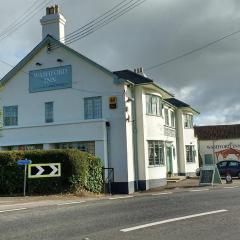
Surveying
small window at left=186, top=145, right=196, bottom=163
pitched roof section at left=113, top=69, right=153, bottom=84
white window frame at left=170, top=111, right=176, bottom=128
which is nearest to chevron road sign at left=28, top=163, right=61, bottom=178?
pitched roof section at left=113, top=69, right=153, bottom=84

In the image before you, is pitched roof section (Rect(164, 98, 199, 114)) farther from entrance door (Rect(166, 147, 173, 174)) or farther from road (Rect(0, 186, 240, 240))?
road (Rect(0, 186, 240, 240))

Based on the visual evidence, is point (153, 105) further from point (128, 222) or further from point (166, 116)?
point (128, 222)

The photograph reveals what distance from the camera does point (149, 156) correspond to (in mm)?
31828

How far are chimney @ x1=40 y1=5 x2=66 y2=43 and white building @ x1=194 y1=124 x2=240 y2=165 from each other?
115 feet

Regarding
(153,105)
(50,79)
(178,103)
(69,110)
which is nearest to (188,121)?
(178,103)

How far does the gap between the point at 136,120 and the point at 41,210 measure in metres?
17.4

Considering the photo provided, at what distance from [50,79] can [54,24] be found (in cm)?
377

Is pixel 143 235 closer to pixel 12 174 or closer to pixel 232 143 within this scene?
pixel 12 174

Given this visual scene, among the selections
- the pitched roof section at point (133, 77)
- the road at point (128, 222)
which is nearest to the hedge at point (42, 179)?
the road at point (128, 222)

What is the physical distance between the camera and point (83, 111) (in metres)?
30.5

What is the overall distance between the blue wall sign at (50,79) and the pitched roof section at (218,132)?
3793 cm

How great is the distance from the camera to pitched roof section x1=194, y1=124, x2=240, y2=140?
6525 centimetres

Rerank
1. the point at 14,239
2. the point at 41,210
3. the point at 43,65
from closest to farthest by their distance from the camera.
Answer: the point at 14,239 < the point at 41,210 < the point at 43,65

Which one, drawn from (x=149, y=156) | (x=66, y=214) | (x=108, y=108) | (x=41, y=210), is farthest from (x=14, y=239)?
(x=149, y=156)
